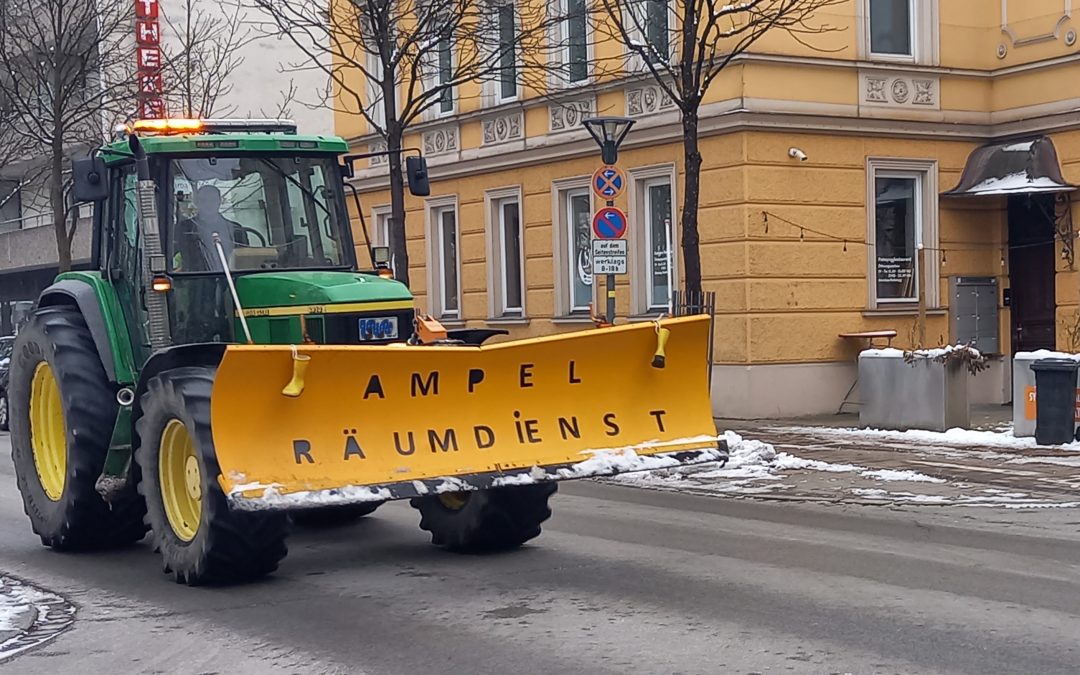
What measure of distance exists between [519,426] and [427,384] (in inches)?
25.5

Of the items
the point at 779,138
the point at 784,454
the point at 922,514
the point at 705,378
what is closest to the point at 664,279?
the point at 779,138

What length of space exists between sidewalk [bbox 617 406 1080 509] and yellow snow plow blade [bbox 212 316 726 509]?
4.13 m

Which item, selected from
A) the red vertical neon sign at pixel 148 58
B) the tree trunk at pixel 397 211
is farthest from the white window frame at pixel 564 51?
the red vertical neon sign at pixel 148 58

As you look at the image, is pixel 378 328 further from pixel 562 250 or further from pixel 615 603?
pixel 562 250

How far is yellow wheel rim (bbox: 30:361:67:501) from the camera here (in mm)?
11195

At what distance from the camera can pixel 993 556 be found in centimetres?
999

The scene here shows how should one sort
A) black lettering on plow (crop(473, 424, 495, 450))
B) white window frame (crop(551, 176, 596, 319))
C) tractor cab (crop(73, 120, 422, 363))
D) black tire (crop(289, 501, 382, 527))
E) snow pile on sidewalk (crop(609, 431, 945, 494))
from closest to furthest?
black lettering on plow (crop(473, 424, 495, 450)) → tractor cab (crop(73, 120, 422, 363)) → black tire (crop(289, 501, 382, 527)) → snow pile on sidewalk (crop(609, 431, 945, 494)) → white window frame (crop(551, 176, 596, 319))

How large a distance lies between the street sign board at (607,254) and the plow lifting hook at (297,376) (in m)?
8.58

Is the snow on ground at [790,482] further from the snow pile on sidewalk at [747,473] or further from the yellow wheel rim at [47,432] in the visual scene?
the yellow wheel rim at [47,432]

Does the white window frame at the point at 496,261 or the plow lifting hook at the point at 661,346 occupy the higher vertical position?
the white window frame at the point at 496,261

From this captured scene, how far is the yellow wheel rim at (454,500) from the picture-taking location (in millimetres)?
10234

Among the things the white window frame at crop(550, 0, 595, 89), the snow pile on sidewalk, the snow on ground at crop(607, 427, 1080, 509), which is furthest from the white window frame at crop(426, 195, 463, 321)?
the snow pile on sidewalk

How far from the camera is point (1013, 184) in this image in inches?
835

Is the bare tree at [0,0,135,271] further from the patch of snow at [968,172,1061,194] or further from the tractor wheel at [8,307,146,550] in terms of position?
the tractor wheel at [8,307,146,550]
